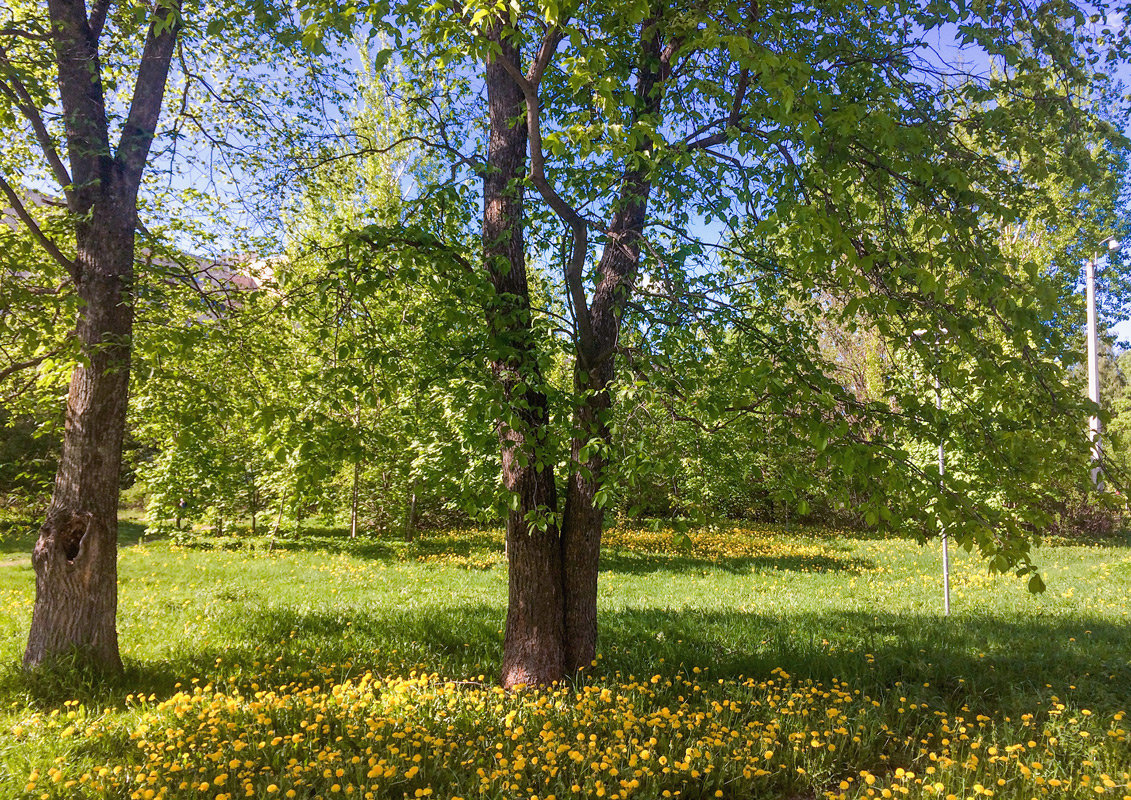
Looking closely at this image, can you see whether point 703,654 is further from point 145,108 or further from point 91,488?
point 145,108

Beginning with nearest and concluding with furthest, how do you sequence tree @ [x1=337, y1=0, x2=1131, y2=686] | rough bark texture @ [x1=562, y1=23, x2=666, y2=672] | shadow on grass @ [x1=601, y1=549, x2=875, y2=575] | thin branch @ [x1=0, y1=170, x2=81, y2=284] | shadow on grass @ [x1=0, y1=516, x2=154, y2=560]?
tree @ [x1=337, y1=0, x2=1131, y2=686] → rough bark texture @ [x1=562, y1=23, x2=666, y2=672] → thin branch @ [x1=0, y1=170, x2=81, y2=284] → shadow on grass @ [x1=0, y1=516, x2=154, y2=560] → shadow on grass @ [x1=601, y1=549, x2=875, y2=575]

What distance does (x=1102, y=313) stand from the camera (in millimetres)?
17031

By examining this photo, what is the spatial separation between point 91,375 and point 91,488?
1.00 meters

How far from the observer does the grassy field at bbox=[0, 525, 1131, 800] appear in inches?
140

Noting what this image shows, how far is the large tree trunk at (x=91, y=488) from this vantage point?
5.31m

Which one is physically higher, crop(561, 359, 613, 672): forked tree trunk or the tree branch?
the tree branch

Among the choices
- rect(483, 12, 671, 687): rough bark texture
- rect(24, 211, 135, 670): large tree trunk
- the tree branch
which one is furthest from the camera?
the tree branch

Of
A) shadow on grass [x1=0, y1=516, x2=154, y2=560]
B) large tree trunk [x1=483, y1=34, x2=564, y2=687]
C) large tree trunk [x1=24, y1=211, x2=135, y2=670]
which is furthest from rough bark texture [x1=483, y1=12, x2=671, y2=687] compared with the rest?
shadow on grass [x1=0, y1=516, x2=154, y2=560]

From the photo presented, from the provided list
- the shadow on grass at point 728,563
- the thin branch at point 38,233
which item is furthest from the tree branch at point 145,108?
the shadow on grass at point 728,563

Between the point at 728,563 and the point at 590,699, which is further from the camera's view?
the point at 728,563

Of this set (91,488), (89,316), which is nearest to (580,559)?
(91,488)

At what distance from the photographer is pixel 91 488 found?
5410mm

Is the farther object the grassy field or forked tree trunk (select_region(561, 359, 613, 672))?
forked tree trunk (select_region(561, 359, 613, 672))

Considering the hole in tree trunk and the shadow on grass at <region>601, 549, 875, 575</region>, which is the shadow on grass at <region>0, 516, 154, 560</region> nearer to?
the hole in tree trunk
